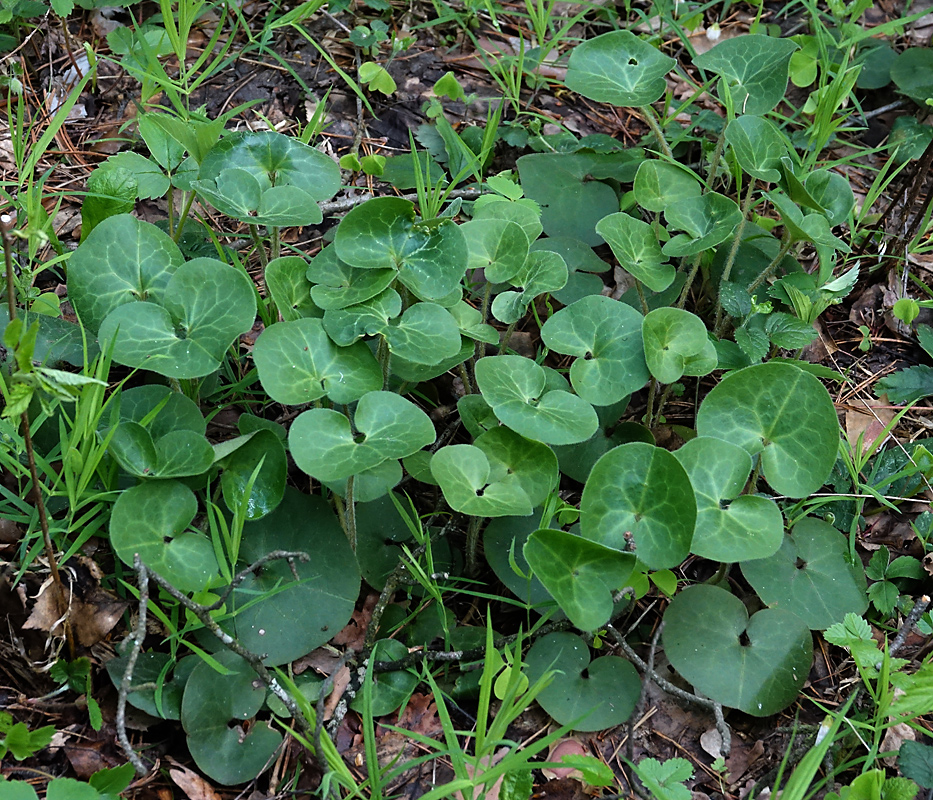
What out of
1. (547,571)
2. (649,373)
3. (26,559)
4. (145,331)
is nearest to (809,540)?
(649,373)

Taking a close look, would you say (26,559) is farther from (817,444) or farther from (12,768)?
(817,444)

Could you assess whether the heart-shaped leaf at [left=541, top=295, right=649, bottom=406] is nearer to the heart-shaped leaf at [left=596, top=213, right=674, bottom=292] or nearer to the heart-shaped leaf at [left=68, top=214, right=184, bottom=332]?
the heart-shaped leaf at [left=596, top=213, right=674, bottom=292]

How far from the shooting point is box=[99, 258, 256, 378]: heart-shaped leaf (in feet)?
5.94

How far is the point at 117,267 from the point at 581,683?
1.51m

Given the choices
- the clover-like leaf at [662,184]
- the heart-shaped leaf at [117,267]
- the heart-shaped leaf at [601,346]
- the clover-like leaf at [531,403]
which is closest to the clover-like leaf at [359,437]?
the clover-like leaf at [531,403]

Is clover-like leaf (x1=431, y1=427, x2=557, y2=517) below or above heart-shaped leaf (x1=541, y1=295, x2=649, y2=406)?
below

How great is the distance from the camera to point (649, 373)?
79.3 inches

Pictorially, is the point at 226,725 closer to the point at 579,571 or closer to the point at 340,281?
the point at 579,571

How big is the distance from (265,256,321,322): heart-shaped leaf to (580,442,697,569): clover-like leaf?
838 millimetres

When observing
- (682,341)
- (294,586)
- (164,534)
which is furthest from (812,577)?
(164,534)

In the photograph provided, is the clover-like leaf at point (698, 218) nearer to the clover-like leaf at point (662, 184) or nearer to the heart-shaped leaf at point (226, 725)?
the clover-like leaf at point (662, 184)

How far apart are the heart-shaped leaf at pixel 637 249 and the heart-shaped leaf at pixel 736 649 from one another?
0.84 meters

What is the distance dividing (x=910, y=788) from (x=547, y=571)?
83 centimetres

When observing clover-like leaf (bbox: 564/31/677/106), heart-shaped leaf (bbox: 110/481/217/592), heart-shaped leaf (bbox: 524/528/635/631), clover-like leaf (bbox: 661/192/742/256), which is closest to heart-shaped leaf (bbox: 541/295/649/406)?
clover-like leaf (bbox: 661/192/742/256)
